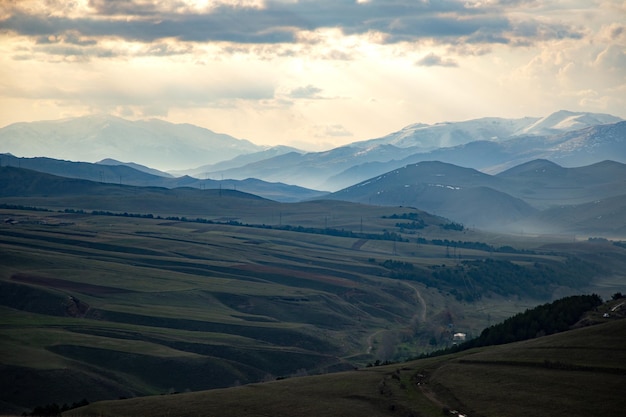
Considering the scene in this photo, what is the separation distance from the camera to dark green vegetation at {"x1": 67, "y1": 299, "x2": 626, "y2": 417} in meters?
81.9

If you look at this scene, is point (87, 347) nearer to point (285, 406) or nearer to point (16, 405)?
point (16, 405)

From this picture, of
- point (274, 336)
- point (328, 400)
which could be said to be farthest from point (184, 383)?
point (328, 400)

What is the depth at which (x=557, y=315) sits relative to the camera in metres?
145

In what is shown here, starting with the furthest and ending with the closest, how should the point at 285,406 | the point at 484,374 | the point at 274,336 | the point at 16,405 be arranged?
the point at 274,336
the point at 16,405
the point at 484,374
the point at 285,406

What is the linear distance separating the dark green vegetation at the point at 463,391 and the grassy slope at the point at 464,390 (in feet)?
0.30

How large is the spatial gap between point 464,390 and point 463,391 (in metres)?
0.41

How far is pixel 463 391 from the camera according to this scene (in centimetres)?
8994

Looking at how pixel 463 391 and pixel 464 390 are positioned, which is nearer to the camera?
pixel 463 391

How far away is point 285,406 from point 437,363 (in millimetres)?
29926

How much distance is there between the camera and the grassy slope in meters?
81.9

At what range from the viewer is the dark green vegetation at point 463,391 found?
81.9 metres

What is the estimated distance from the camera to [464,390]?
90.3 metres

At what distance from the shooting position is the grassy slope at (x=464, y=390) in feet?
269

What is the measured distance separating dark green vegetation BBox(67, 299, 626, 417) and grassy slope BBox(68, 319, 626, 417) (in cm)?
9
